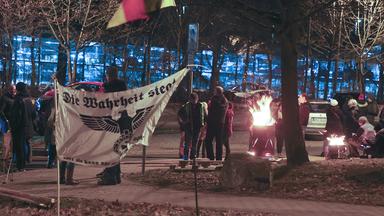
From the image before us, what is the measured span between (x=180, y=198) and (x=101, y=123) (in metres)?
2.05

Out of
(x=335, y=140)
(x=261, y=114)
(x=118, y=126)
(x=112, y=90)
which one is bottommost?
(x=335, y=140)

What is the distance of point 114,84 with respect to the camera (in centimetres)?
1076

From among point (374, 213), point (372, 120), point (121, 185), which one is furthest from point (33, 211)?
point (372, 120)

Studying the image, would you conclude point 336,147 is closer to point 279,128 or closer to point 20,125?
point 279,128

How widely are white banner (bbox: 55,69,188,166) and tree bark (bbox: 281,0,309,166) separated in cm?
389

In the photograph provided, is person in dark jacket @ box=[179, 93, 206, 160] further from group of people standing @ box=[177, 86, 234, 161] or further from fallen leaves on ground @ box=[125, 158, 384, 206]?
fallen leaves on ground @ box=[125, 158, 384, 206]

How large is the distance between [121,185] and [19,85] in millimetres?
4098

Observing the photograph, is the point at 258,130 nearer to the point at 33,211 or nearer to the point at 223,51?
the point at 33,211

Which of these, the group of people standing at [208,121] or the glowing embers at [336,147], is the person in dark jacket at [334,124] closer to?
the glowing embers at [336,147]

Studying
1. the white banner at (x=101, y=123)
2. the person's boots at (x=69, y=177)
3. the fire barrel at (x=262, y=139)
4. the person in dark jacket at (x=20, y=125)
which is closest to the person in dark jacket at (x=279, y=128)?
the fire barrel at (x=262, y=139)

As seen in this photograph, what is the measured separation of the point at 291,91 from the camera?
1180cm

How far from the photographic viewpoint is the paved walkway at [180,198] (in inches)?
345

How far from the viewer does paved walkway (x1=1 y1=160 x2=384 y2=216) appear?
877 cm

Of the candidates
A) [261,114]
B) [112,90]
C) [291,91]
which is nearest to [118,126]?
[112,90]
